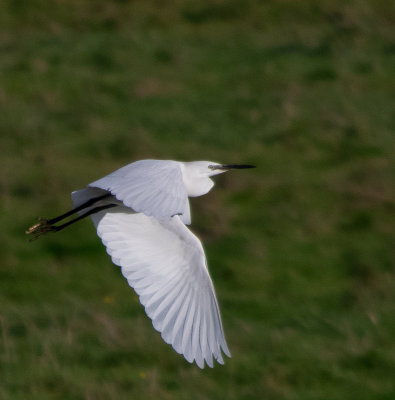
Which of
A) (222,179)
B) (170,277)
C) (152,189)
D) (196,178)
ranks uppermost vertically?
(152,189)

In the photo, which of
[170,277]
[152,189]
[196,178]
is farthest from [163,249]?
[152,189]

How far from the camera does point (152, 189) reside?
490 cm

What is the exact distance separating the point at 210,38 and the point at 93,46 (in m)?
1.57

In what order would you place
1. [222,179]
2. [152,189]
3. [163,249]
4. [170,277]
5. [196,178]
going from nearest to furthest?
[152,189], [170,277], [163,249], [196,178], [222,179]

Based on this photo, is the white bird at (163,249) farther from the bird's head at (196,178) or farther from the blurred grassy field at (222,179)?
the blurred grassy field at (222,179)

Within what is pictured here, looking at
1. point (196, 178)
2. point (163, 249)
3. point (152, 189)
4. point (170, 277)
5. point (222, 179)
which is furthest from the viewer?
point (222, 179)

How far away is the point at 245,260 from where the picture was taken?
9758 mm

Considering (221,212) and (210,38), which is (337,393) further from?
(210,38)

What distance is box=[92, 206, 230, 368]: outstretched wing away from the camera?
202 inches

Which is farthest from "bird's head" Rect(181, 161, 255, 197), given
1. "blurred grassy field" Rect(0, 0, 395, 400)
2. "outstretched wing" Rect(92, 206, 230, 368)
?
"blurred grassy field" Rect(0, 0, 395, 400)

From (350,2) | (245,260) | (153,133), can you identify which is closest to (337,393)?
(245,260)

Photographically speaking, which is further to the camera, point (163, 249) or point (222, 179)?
point (222, 179)

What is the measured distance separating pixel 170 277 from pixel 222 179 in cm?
570

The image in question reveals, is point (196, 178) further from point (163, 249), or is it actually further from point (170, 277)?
point (170, 277)
